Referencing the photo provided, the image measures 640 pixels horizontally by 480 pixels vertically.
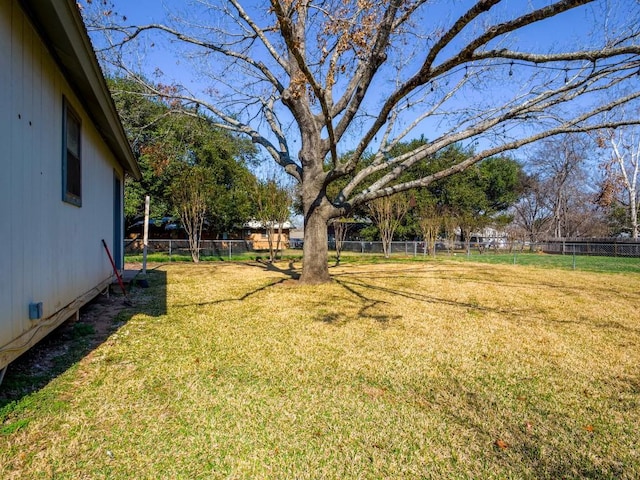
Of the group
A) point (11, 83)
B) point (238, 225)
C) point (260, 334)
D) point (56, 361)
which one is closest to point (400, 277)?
point (260, 334)

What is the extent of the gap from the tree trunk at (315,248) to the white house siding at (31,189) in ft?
15.1

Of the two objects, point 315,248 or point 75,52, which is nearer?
point 75,52

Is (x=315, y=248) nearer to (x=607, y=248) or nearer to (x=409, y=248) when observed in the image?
(x=409, y=248)

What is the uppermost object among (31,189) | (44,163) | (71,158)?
(71,158)

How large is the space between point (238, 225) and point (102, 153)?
58.5 ft

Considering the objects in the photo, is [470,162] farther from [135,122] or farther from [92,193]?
[135,122]

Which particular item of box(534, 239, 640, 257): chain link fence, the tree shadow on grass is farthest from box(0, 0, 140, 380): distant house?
box(534, 239, 640, 257): chain link fence

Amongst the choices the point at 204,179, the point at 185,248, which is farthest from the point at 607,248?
the point at 185,248

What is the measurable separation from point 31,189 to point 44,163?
458 mm

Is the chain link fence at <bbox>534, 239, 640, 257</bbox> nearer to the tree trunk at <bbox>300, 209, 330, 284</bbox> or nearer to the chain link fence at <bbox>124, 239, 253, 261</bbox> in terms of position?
the chain link fence at <bbox>124, 239, 253, 261</bbox>

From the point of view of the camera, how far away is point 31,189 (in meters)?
3.00

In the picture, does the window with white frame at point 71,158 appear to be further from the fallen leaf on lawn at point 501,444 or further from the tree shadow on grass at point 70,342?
the fallen leaf on lawn at point 501,444

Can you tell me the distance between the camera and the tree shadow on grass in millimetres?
2678

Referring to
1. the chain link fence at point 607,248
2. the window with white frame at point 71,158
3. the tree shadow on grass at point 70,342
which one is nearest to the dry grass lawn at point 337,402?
the tree shadow on grass at point 70,342
